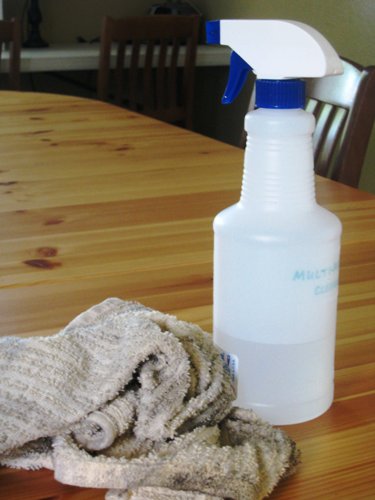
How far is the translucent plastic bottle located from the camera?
0.49m

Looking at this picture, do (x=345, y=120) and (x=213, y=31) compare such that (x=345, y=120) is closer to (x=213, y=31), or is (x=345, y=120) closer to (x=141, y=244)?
(x=141, y=244)

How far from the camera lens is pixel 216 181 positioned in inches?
47.0

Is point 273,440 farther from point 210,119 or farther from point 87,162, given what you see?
point 210,119

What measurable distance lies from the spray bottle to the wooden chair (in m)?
0.94

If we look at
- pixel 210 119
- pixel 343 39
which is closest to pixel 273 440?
pixel 343 39

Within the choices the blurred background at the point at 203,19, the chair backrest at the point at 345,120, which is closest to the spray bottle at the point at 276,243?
the chair backrest at the point at 345,120

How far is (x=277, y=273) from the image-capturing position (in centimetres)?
49

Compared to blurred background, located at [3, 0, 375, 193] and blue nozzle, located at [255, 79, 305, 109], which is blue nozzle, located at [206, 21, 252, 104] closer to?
blue nozzle, located at [255, 79, 305, 109]

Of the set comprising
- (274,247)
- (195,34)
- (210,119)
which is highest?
(274,247)

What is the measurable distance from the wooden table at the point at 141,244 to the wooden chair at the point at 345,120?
0.19 m

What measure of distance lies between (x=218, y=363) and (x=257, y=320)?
0.11 ft

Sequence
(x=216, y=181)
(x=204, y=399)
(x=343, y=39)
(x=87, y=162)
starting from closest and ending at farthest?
(x=204, y=399) < (x=216, y=181) < (x=87, y=162) < (x=343, y=39)

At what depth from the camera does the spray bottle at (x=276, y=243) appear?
48 cm

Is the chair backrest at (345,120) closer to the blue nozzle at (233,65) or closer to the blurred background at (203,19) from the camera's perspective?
the blue nozzle at (233,65)
